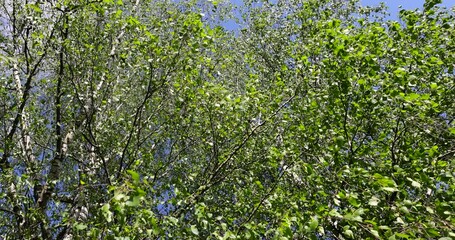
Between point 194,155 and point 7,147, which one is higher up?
point 194,155

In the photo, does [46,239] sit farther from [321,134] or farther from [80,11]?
[321,134]

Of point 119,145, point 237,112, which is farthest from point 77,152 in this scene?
point 237,112

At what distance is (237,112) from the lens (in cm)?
977

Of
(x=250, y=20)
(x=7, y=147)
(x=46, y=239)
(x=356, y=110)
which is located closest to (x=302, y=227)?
(x=356, y=110)

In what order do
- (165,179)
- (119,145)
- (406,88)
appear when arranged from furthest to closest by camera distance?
(165,179)
(119,145)
(406,88)

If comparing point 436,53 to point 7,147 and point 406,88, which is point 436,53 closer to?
point 406,88

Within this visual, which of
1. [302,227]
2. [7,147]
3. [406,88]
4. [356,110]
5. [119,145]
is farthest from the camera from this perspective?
[119,145]

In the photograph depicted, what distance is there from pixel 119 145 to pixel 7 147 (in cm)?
272

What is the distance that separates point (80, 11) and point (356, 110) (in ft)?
24.1

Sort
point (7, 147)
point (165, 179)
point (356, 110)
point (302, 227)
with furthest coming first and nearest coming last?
point (165, 179) < point (7, 147) < point (356, 110) < point (302, 227)

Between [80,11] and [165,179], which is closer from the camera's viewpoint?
[80,11]

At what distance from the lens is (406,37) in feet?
31.1

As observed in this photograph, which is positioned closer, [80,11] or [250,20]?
[80,11]

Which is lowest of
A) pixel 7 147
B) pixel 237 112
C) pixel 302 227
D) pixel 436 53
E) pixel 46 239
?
pixel 302 227
